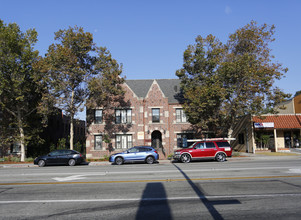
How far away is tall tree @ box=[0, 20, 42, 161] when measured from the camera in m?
22.6

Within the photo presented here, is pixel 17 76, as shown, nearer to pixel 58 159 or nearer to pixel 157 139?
pixel 58 159

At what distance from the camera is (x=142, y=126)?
2842 centimetres

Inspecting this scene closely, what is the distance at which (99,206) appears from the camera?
6.51 meters

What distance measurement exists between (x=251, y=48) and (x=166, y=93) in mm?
11387

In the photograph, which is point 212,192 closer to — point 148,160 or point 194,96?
point 148,160

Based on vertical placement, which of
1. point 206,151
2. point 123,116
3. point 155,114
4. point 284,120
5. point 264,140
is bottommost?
point 206,151

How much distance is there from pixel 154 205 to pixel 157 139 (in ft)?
75.2

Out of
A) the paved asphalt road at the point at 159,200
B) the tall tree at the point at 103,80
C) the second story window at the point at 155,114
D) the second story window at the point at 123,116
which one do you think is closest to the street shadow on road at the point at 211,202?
the paved asphalt road at the point at 159,200

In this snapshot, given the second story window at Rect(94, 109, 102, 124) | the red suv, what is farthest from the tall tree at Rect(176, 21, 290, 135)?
the second story window at Rect(94, 109, 102, 124)

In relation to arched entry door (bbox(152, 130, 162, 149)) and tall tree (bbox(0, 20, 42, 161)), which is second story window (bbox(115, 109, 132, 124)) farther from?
tall tree (bbox(0, 20, 42, 161))

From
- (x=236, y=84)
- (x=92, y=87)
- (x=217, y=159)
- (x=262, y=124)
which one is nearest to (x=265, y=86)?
(x=236, y=84)

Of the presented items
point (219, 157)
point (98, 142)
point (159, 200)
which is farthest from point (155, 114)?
point (159, 200)

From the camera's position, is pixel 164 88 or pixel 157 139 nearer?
A: pixel 157 139

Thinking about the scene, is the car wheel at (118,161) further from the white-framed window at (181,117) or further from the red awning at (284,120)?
the red awning at (284,120)
